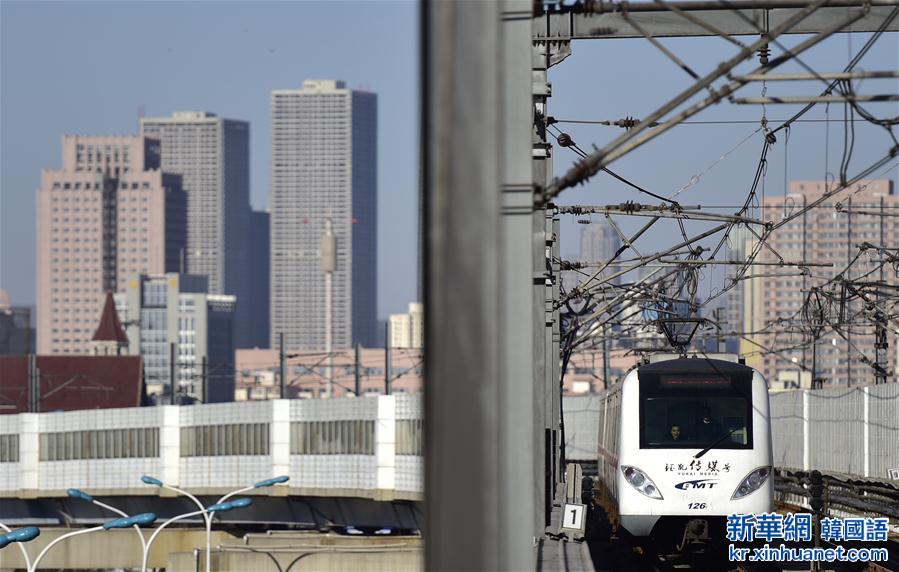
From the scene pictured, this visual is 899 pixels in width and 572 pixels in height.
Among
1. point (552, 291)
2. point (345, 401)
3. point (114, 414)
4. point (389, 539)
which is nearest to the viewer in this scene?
point (552, 291)

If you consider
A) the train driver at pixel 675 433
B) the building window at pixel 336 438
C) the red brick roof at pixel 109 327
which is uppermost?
the train driver at pixel 675 433

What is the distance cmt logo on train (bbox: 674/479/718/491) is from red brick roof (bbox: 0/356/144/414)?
90.4 meters

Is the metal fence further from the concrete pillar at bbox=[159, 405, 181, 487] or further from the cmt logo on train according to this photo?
the concrete pillar at bbox=[159, 405, 181, 487]

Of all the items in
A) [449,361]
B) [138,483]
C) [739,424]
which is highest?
[449,361]

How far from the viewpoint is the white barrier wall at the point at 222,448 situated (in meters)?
56.8

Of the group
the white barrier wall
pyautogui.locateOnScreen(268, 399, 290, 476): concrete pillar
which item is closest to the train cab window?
the white barrier wall

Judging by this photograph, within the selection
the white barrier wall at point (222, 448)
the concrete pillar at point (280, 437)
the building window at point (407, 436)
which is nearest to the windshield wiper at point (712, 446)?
the white barrier wall at point (222, 448)

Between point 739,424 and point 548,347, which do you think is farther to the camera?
point 548,347

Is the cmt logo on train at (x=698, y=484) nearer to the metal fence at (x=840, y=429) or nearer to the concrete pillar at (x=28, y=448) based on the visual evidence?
the metal fence at (x=840, y=429)

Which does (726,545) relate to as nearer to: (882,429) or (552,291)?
(552,291)

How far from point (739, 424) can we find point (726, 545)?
1837 mm

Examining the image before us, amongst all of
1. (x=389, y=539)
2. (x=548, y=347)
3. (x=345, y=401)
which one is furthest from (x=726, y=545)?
(x=345, y=401)

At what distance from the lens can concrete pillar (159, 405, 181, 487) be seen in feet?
198

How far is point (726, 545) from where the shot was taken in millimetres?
20172
